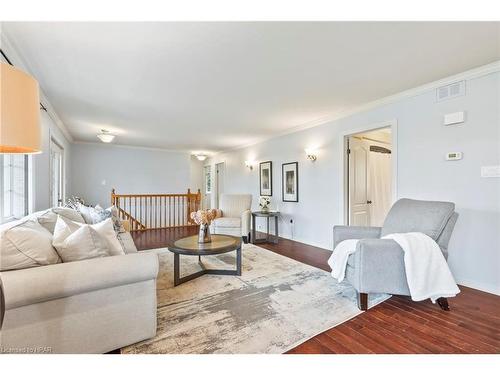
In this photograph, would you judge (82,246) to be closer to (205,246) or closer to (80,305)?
(80,305)

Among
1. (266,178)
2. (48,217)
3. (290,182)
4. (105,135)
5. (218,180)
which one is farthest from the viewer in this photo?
(218,180)

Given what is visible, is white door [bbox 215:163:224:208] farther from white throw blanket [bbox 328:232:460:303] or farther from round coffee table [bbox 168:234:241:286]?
white throw blanket [bbox 328:232:460:303]

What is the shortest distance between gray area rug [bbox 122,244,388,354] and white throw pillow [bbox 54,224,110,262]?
2.21 ft

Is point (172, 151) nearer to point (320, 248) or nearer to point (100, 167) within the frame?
point (100, 167)

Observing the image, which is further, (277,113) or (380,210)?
(380,210)

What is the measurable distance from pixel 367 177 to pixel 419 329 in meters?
2.90

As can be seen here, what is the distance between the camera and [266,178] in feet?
18.9

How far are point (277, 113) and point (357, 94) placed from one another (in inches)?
48.8

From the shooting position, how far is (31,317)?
132 centimetres

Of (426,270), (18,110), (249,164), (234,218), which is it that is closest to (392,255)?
(426,270)

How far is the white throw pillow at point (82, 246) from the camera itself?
1.55m

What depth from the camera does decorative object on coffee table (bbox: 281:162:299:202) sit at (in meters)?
4.87

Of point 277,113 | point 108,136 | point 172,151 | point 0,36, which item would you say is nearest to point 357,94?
point 277,113

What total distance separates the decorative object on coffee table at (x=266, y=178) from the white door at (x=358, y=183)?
1950 millimetres
